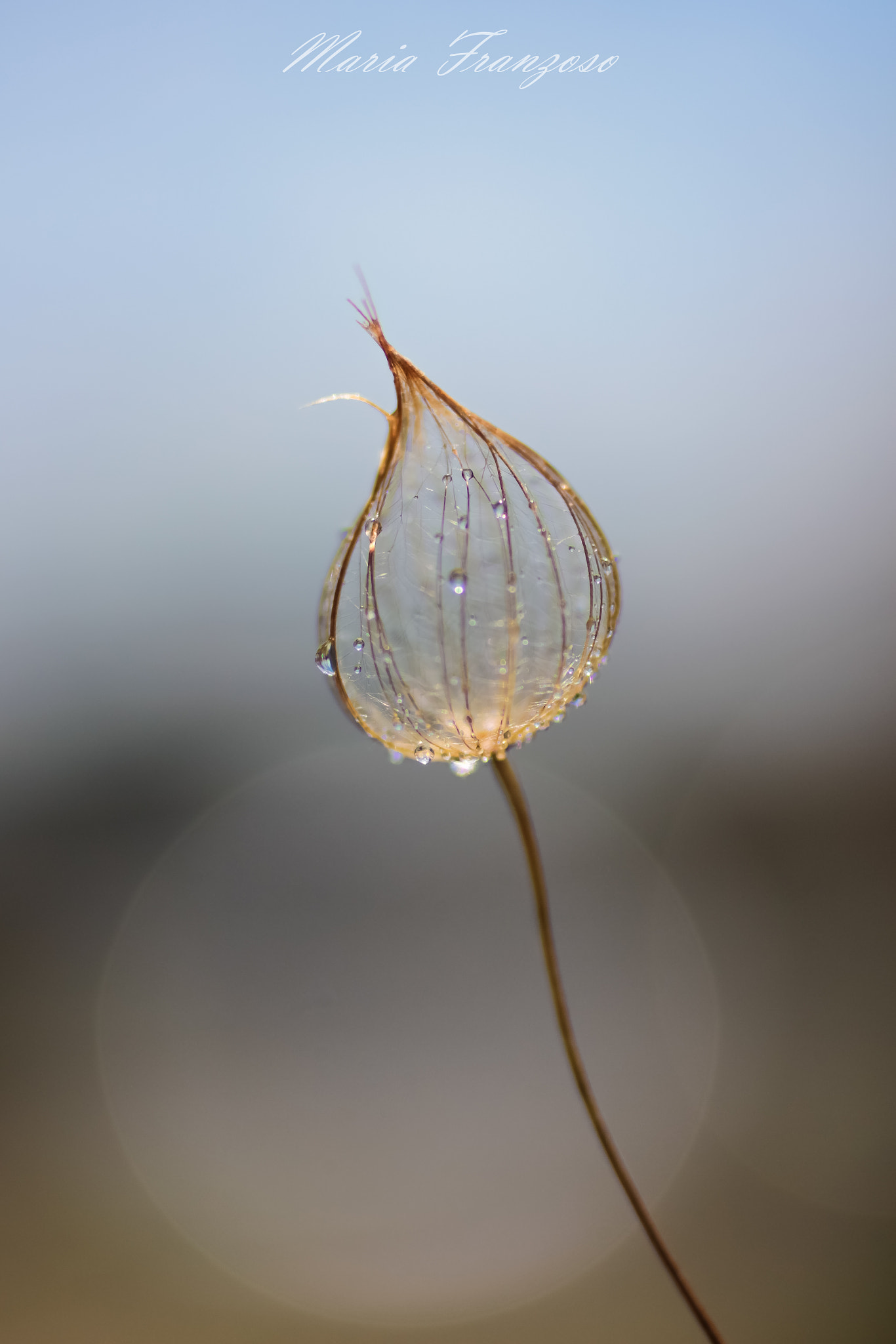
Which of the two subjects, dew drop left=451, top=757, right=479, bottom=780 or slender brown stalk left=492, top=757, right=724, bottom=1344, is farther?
dew drop left=451, top=757, right=479, bottom=780

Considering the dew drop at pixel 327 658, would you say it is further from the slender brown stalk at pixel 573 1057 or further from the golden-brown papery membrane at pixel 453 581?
the slender brown stalk at pixel 573 1057

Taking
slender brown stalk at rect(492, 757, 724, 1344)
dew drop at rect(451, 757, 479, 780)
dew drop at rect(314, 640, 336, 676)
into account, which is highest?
dew drop at rect(314, 640, 336, 676)

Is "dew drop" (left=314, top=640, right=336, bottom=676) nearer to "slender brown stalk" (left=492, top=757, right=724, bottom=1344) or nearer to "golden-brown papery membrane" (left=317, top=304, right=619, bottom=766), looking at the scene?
"golden-brown papery membrane" (left=317, top=304, right=619, bottom=766)

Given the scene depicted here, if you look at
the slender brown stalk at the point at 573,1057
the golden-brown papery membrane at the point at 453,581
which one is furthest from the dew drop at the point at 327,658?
the slender brown stalk at the point at 573,1057

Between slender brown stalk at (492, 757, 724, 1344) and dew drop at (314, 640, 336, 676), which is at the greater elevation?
dew drop at (314, 640, 336, 676)

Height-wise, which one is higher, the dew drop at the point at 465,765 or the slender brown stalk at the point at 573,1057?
the dew drop at the point at 465,765

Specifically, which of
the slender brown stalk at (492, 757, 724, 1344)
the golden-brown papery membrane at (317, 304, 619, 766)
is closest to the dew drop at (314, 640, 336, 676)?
the golden-brown papery membrane at (317, 304, 619, 766)

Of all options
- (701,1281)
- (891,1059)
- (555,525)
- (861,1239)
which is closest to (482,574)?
(555,525)

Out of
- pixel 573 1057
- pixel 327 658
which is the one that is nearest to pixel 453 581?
pixel 327 658
